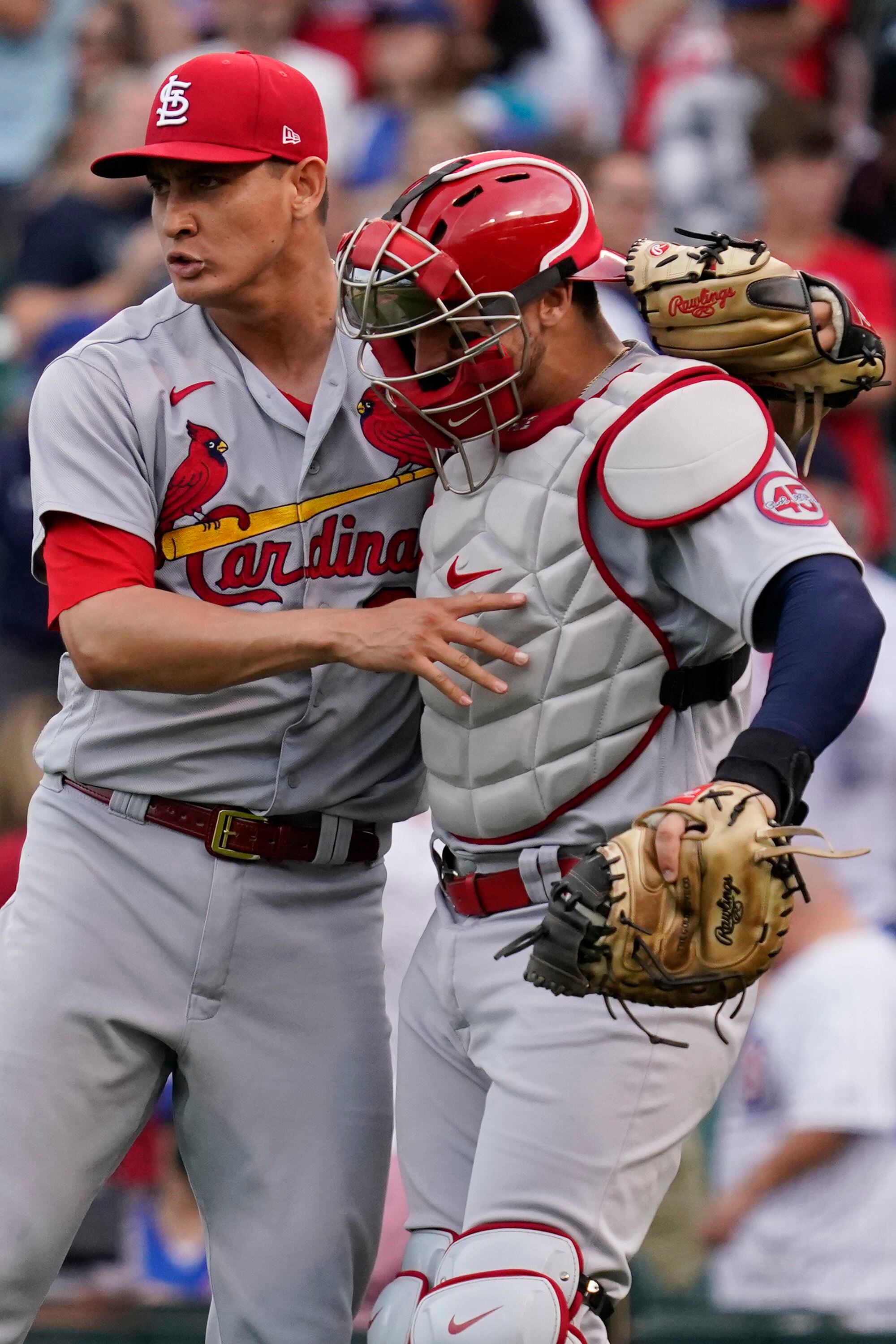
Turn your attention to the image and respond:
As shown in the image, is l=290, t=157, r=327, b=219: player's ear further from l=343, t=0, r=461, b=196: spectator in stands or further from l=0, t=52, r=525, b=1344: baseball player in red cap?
l=343, t=0, r=461, b=196: spectator in stands

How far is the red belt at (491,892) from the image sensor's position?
110 inches

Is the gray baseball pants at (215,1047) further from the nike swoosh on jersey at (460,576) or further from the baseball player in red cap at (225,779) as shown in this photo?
the nike swoosh on jersey at (460,576)

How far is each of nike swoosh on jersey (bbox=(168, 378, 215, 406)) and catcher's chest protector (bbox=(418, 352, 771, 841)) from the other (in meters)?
0.55

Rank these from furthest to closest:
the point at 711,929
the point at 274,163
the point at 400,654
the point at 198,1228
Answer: the point at 198,1228
the point at 274,163
the point at 400,654
the point at 711,929

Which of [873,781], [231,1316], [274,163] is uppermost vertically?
[274,163]

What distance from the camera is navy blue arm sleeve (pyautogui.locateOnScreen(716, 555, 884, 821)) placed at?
88.4 inches

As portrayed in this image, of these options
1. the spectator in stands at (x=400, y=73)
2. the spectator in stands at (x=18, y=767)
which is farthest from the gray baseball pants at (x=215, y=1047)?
the spectator in stands at (x=400, y=73)

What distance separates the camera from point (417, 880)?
15.8 ft

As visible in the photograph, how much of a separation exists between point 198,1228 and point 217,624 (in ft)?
9.94

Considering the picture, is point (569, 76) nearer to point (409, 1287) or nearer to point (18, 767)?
point (18, 767)

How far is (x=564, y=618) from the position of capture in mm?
2693

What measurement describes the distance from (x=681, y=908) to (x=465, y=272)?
99 cm

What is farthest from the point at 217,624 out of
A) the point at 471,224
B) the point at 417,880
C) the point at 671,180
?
the point at 671,180

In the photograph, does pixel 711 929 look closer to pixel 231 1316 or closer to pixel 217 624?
pixel 217 624
